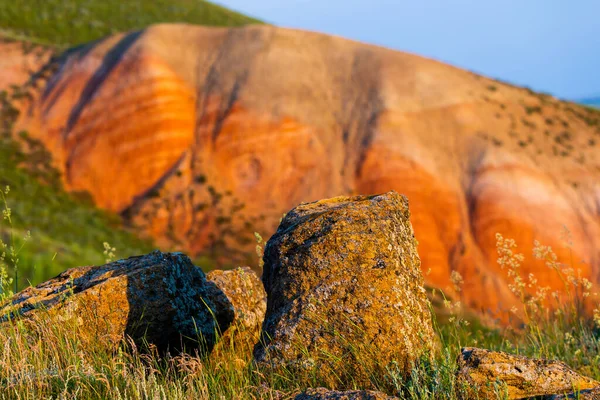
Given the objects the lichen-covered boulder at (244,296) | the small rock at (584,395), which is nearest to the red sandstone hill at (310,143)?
the lichen-covered boulder at (244,296)

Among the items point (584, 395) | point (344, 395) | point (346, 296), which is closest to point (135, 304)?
point (346, 296)

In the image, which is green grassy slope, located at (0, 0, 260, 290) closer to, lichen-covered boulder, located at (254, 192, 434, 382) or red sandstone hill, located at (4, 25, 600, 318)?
red sandstone hill, located at (4, 25, 600, 318)

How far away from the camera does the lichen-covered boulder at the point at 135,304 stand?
13.4 ft

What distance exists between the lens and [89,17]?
49.3 meters

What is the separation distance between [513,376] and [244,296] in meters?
2.62

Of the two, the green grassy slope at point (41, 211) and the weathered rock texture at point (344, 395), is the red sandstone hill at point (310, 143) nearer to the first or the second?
the green grassy slope at point (41, 211)

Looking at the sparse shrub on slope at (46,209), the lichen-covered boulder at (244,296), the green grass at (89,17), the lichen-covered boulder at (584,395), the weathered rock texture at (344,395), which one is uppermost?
the green grass at (89,17)

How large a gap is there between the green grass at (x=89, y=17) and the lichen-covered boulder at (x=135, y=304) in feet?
120

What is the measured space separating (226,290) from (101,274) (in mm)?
1081

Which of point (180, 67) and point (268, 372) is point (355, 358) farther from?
point (180, 67)

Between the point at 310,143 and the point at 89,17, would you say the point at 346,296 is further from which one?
the point at 89,17

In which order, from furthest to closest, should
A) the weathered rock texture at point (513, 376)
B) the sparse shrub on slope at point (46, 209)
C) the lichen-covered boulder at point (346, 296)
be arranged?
the sparse shrub on slope at point (46, 209)
the lichen-covered boulder at point (346, 296)
the weathered rock texture at point (513, 376)

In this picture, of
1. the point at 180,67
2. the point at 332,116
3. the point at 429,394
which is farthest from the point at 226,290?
the point at 180,67

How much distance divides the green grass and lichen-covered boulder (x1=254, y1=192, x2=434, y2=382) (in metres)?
37.8
